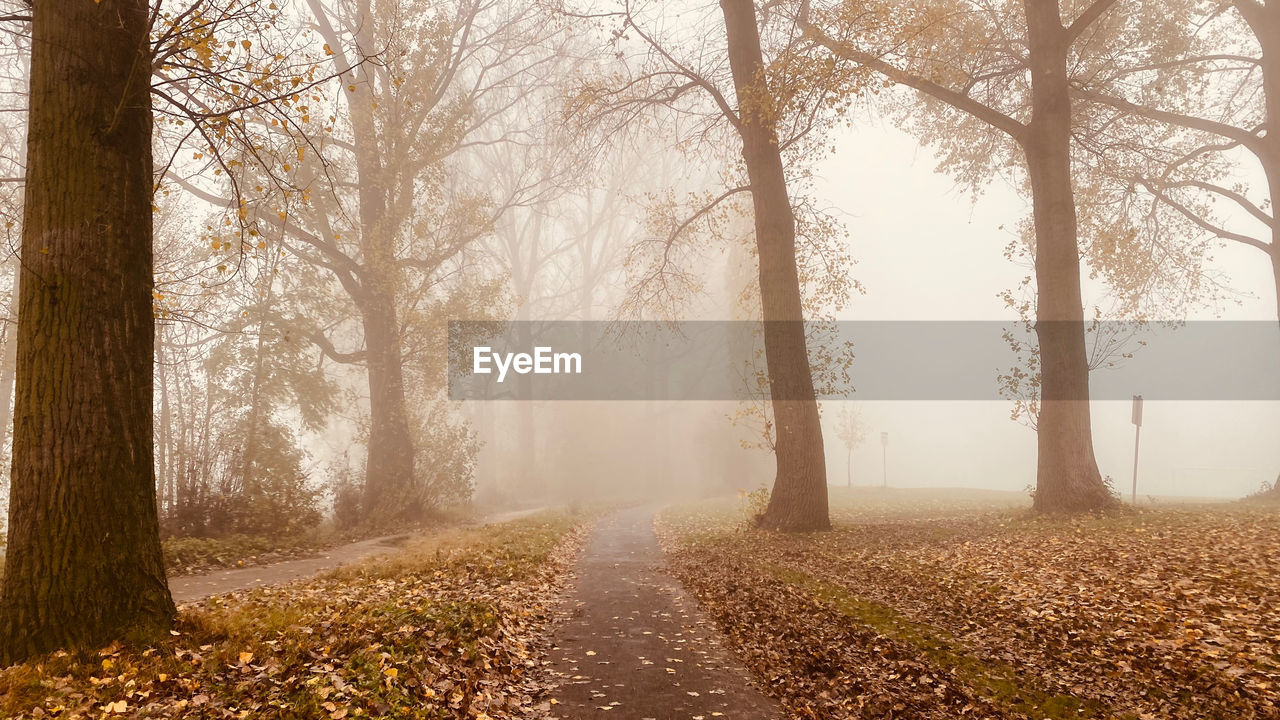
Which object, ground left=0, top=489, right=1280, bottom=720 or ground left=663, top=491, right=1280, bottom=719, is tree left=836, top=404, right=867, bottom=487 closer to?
ground left=663, top=491, right=1280, bottom=719

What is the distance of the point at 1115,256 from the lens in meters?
17.9

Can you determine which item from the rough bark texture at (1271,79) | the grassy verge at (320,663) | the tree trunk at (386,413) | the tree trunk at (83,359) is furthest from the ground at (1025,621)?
the tree trunk at (386,413)

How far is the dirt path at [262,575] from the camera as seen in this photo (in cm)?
866

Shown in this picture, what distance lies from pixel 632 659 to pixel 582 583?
403cm

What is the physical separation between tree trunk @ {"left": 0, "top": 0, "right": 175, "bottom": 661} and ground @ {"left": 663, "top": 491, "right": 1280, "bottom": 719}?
5.56 meters

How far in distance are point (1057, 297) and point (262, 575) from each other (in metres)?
14.8

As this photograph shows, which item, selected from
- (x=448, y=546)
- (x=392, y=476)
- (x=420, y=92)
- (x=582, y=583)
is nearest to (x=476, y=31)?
(x=420, y=92)

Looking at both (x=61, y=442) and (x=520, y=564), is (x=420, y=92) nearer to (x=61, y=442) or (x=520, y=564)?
(x=520, y=564)

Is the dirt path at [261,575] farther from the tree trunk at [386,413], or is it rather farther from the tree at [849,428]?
the tree at [849,428]

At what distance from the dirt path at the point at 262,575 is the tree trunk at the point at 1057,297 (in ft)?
42.3

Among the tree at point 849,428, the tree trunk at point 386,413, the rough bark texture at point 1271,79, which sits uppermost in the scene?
the rough bark texture at point 1271,79

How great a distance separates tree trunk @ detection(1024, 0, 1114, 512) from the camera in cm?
1227

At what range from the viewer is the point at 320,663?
5141mm

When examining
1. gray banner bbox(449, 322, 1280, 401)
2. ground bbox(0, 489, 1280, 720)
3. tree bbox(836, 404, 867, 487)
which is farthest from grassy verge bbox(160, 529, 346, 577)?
tree bbox(836, 404, 867, 487)
